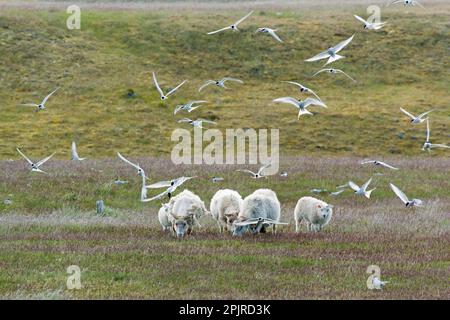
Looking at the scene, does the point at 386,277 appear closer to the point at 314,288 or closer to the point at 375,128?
the point at 314,288

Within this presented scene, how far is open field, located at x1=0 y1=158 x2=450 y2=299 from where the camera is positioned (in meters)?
13.8

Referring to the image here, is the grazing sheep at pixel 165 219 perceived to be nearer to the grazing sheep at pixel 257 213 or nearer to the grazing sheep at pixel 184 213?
the grazing sheep at pixel 184 213

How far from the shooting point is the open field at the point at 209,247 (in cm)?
1380

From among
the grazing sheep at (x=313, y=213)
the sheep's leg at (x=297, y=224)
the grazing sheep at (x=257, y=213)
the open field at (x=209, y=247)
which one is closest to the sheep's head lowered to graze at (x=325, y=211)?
the grazing sheep at (x=313, y=213)

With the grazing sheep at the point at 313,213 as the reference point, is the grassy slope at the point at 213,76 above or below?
above

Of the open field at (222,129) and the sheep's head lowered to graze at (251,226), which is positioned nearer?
the open field at (222,129)

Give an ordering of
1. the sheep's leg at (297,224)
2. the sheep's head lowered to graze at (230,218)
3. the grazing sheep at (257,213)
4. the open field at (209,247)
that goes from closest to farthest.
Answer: the open field at (209,247), the grazing sheep at (257,213), the sheep's head lowered to graze at (230,218), the sheep's leg at (297,224)

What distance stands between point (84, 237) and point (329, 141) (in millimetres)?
25976

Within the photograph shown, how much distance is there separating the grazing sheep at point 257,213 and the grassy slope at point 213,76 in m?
20.6

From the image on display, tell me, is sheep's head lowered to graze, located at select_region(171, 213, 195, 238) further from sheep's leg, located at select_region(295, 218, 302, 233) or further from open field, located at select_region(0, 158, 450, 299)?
sheep's leg, located at select_region(295, 218, 302, 233)

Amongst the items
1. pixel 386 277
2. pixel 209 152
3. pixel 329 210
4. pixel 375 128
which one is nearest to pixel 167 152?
pixel 209 152

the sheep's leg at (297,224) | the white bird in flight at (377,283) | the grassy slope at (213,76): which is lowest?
the white bird in flight at (377,283)

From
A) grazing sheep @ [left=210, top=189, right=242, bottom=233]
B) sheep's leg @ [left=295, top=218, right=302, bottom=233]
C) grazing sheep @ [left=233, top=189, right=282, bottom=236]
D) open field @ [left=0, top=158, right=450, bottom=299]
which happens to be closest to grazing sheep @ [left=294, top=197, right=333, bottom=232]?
sheep's leg @ [left=295, top=218, right=302, bottom=233]

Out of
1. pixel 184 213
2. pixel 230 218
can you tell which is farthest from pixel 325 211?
pixel 184 213
